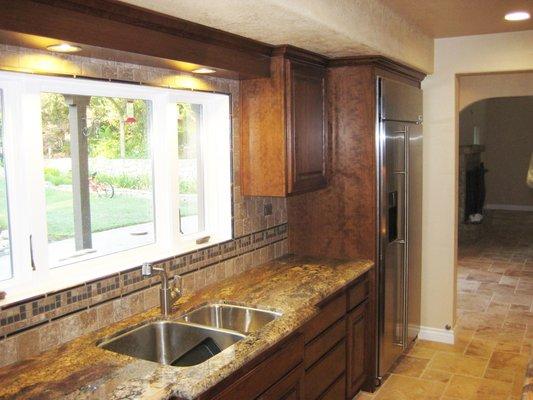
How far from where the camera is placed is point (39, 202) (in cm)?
236

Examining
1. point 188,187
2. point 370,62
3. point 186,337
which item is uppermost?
point 370,62

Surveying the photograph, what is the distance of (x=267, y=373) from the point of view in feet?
7.82

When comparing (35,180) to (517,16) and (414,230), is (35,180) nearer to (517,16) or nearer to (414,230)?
(414,230)

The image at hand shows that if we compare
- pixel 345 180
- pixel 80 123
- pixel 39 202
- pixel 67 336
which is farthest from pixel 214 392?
pixel 345 180

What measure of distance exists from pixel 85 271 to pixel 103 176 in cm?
48

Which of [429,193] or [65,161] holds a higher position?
[65,161]

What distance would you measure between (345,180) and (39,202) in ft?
6.89

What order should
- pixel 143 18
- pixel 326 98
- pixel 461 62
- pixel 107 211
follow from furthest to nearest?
1. pixel 461 62
2. pixel 326 98
3. pixel 107 211
4. pixel 143 18

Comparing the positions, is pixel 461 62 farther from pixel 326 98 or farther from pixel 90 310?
pixel 90 310

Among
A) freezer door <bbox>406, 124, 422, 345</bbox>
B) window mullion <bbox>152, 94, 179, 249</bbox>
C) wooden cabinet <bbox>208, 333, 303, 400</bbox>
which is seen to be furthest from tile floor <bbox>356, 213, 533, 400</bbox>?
window mullion <bbox>152, 94, 179, 249</bbox>

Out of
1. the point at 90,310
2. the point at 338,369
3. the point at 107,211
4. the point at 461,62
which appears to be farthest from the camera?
the point at 461,62

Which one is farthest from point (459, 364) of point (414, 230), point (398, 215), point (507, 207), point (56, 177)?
point (507, 207)

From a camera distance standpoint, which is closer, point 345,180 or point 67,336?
point 67,336

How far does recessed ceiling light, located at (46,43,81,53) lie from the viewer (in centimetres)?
209
